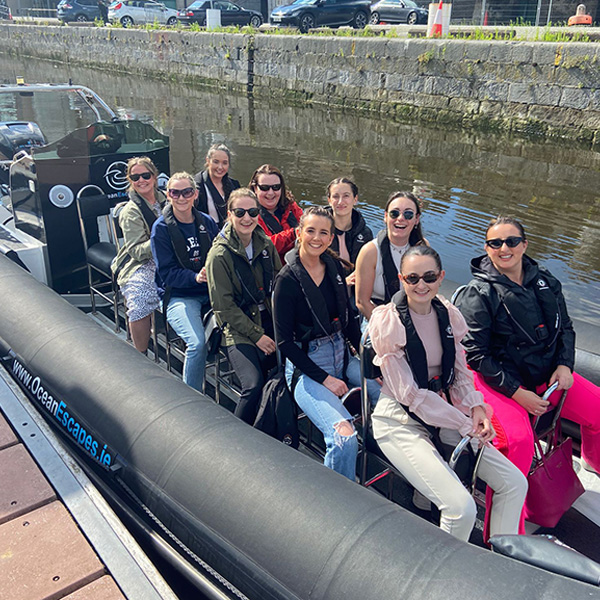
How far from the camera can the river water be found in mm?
7105

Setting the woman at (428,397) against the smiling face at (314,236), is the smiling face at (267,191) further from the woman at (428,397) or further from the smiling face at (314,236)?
the woman at (428,397)

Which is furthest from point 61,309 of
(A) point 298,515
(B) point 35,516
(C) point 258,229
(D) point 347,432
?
(A) point 298,515

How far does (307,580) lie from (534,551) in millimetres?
681

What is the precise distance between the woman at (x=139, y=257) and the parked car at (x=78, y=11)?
2977 cm

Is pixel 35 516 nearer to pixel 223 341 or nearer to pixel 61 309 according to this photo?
pixel 223 341

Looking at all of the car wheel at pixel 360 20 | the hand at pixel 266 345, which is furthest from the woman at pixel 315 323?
the car wheel at pixel 360 20

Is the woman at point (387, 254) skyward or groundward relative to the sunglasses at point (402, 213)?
groundward

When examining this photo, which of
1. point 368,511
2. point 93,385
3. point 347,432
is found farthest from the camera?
point 93,385

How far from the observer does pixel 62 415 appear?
282 centimetres

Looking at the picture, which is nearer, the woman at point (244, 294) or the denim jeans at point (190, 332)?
the woman at point (244, 294)

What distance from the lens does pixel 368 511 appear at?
196 cm

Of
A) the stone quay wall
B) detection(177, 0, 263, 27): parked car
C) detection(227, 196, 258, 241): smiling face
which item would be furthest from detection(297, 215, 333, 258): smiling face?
detection(177, 0, 263, 27): parked car

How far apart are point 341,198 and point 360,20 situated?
19.0m

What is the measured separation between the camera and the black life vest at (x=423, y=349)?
2502 millimetres
